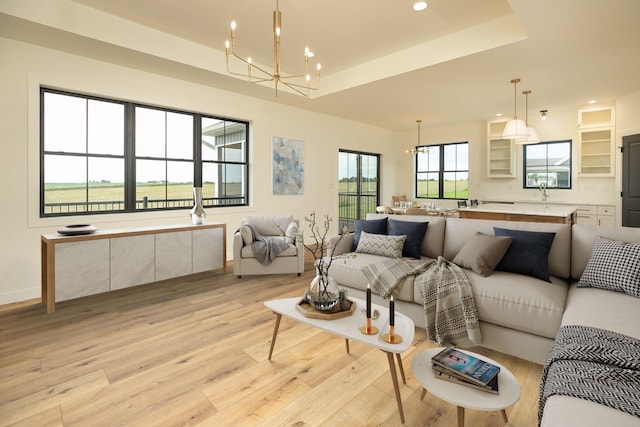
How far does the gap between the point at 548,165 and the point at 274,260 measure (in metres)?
6.13

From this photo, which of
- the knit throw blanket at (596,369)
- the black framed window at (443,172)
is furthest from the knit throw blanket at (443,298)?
the black framed window at (443,172)

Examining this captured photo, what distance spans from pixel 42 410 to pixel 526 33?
4.92m

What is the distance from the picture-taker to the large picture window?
391cm

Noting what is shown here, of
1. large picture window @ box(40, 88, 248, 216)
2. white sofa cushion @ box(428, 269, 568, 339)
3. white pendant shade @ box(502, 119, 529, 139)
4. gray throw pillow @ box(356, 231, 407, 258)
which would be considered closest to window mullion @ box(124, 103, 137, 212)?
large picture window @ box(40, 88, 248, 216)

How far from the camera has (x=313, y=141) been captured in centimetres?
670

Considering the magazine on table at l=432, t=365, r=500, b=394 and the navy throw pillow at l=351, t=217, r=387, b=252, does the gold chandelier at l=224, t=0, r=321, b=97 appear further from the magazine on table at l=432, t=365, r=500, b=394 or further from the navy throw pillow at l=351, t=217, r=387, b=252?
the magazine on table at l=432, t=365, r=500, b=394

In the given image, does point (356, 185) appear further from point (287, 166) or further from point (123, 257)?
point (123, 257)

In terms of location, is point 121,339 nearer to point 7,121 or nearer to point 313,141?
point 7,121

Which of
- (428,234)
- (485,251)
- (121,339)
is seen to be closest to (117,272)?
(121,339)

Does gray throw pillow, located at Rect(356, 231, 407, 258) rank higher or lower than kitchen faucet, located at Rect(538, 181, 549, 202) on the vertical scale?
lower

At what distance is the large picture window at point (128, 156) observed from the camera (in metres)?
3.91

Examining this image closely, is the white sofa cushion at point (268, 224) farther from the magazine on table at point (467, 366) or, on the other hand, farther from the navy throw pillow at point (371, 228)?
the magazine on table at point (467, 366)

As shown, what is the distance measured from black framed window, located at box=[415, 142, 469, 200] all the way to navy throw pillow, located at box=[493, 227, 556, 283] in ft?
17.8

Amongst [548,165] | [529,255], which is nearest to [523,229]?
[529,255]
